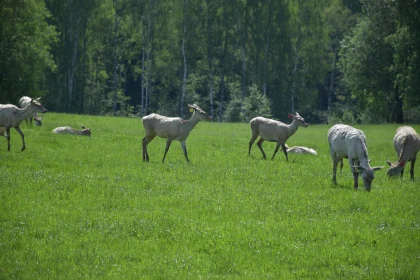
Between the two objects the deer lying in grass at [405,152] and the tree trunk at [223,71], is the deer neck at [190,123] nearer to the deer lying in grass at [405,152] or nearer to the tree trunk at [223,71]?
the deer lying in grass at [405,152]

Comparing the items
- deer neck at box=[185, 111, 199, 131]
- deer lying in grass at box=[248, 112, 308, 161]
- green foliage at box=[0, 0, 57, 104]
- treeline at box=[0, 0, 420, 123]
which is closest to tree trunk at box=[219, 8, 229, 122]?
treeline at box=[0, 0, 420, 123]

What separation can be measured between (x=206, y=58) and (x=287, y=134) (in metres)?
45.6

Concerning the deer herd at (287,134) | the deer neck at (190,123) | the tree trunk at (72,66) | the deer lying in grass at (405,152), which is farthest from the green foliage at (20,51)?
the deer lying in grass at (405,152)

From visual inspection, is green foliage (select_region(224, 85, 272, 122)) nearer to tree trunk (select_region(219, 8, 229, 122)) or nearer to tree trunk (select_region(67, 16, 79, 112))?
tree trunk (select_region(219, 8, 229, 122))

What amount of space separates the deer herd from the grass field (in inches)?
28.1

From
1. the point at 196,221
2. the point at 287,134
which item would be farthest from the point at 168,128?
the point at 196,221

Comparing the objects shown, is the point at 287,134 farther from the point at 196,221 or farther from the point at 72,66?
the point at 72,66

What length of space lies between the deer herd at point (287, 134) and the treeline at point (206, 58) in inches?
1301

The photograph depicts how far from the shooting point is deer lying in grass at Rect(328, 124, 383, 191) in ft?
55.9

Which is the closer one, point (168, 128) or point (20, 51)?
point (168, 128)

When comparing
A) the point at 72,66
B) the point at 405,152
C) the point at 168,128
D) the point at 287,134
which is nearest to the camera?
the point at 405,152

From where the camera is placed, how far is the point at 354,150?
1766 cm

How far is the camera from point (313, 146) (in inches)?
1288

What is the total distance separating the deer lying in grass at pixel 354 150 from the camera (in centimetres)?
1703
